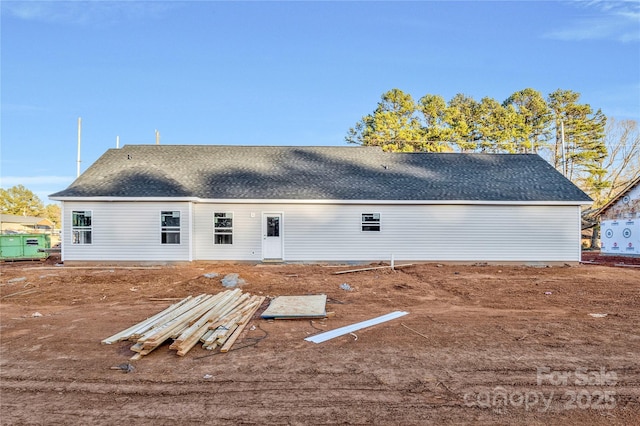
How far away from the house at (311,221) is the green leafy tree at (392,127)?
16342 millimetres

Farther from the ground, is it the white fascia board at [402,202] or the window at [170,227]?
the white fascia board at [402,202]

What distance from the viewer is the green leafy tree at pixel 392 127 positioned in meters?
32.5

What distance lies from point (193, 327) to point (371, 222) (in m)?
10.5

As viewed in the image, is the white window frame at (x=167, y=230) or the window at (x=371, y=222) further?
the window at (x=371, y=222)

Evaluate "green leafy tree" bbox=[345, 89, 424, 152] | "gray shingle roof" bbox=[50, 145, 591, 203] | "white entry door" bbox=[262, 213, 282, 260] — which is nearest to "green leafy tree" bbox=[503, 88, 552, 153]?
"green leafy tree" bbox=[345, 89, 424, 152]

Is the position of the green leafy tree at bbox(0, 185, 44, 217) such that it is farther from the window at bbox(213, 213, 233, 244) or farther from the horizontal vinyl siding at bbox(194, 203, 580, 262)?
the horizontal vinyl siding at bbox(194, 203, 580, 262)

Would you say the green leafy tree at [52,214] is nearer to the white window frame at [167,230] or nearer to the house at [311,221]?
the house at [311,221]

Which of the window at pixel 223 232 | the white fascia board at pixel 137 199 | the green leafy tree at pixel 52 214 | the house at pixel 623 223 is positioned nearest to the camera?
the white fascia board at pixel 137 199

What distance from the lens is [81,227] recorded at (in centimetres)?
1518

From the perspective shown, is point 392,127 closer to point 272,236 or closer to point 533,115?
point 533,115

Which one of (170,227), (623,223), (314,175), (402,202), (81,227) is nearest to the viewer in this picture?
(170,227)

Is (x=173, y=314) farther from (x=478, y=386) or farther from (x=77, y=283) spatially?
(x=77, y=283)

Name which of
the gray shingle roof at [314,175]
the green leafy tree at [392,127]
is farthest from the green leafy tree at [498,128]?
the gray shingle roof at [314,175]

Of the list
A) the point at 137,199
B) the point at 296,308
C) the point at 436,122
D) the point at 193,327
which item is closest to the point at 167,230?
the point at 137,199
